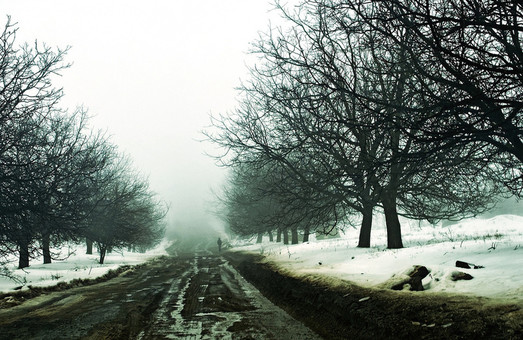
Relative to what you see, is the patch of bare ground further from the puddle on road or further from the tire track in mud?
the puddle on road

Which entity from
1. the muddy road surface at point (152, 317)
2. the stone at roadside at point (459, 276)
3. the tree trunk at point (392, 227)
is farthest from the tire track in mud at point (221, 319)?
the tree trunk at point (392, 227)

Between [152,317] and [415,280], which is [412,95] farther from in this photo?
[152,317]

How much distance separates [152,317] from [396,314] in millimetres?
3972

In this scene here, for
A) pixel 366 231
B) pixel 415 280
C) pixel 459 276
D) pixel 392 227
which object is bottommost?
pixel 415 280

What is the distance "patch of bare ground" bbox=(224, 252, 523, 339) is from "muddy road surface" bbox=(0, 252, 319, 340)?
1.51 ft

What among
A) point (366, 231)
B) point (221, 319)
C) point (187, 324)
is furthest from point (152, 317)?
point (366, 231)

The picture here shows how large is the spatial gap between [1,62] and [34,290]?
5.91 meters

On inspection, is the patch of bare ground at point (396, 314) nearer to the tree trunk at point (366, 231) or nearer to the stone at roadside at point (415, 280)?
the stone at roadside at point (415, 280)

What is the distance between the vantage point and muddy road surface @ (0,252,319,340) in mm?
5086

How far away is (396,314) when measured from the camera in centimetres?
498

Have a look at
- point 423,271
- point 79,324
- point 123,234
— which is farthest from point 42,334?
point 123,234

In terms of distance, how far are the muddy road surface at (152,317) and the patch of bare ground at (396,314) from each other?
46 centimetres

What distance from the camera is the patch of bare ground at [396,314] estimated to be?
12.7ft

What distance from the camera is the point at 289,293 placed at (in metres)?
8.41
